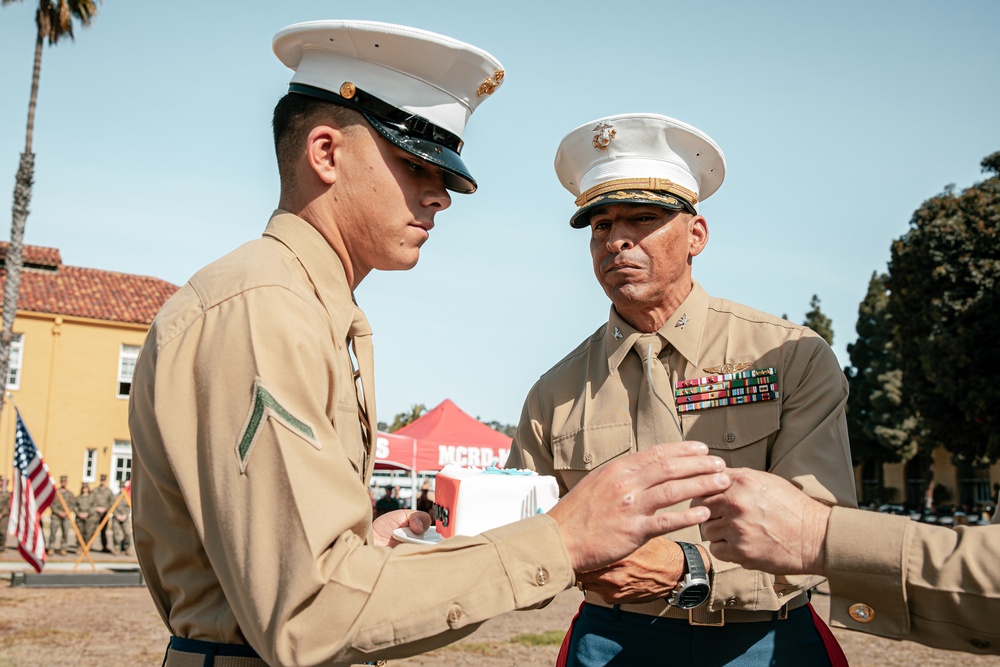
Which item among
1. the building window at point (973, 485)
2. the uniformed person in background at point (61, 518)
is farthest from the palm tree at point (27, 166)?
the building window at point (973, 485)

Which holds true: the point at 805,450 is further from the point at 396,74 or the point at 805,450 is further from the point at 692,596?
the point at 396,74

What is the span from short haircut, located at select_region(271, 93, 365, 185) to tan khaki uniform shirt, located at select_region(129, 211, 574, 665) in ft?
1.68

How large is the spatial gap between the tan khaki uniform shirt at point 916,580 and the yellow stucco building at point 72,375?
3422 centimetres

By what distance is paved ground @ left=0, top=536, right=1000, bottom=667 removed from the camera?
9.59m

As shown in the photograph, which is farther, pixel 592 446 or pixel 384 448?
pixel 384 448

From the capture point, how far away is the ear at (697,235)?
154 inches

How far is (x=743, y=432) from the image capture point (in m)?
3.44

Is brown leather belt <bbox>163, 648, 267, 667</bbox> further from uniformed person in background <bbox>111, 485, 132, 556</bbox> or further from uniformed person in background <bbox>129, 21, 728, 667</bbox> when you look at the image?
uniformed person in background <bbox>111, 485, 132, 556</bbox>

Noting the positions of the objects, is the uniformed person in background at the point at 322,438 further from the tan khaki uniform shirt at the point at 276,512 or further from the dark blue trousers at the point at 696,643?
the dark blue trousers at the point at 696,643

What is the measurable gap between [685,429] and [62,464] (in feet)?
112

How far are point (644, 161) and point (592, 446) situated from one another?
124cm

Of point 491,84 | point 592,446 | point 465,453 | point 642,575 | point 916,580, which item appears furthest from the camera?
point 465,453

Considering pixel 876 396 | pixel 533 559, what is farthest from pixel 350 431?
pixel 876 396

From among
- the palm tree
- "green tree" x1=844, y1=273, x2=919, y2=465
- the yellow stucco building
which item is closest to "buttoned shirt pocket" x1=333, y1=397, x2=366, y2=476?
the palm tree
